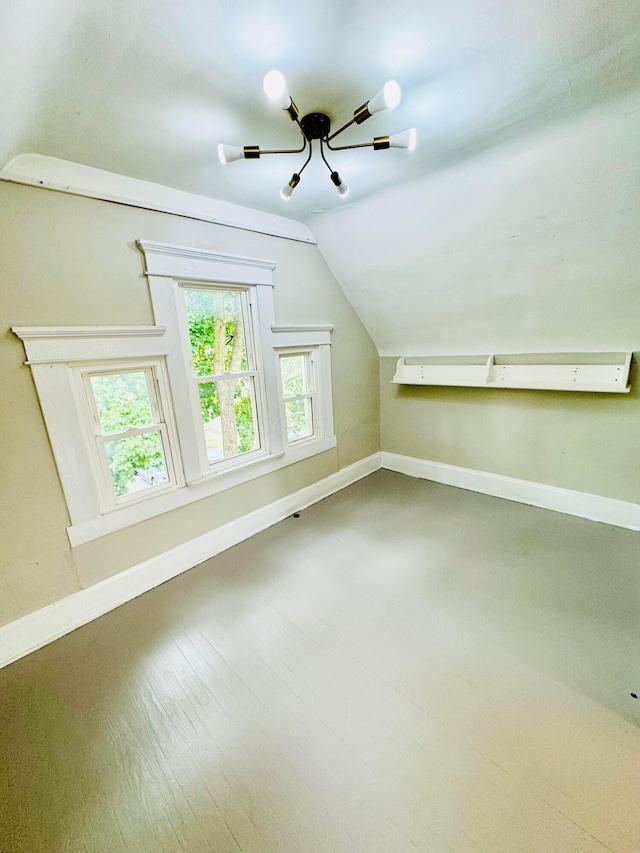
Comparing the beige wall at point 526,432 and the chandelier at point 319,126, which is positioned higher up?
the chandelier at point 319,126

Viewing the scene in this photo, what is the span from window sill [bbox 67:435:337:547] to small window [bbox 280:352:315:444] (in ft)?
0.45

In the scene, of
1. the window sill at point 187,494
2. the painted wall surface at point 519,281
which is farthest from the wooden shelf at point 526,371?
the window sill at point 187,494

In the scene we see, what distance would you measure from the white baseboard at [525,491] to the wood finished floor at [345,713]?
0.26 metres

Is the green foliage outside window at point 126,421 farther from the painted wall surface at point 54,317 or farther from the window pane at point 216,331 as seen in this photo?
the window pane at point 216,331

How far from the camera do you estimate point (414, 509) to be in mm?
2822

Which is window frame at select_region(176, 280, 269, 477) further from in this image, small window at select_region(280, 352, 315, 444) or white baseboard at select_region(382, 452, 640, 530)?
white baseboard at select_region(382, 452, 640, 530)

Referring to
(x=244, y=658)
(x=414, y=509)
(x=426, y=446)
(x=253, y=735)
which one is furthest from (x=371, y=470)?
(x=253, y=735)

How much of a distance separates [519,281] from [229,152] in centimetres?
192

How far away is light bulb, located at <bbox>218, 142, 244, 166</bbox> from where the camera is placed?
1363 millimetres

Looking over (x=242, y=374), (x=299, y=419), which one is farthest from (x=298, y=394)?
(x=242, y=374)

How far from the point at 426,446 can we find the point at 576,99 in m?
A: 2.57

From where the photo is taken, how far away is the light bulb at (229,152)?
4.47ft

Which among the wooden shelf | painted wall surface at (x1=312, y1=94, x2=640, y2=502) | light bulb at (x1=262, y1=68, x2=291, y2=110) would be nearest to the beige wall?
painted wall surface at (x1=312, y1=94, x2=640, y2=502)

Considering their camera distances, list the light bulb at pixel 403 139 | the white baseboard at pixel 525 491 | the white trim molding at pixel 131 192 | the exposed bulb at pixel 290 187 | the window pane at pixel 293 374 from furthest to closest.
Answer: the window pane at pixel 293 374 → the white baseboard at pixel 525 491 → the exposed bulb at pixel 290 187 → the white trim molding at pixel 131 192 → the light bulb at pixel 403 139
